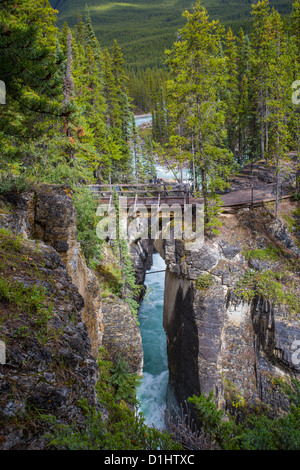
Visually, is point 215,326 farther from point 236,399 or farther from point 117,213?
point 117,213

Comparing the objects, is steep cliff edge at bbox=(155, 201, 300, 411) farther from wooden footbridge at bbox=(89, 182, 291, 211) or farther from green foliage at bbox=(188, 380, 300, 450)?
green foliage at bbox=(188, 380, 300, 450)

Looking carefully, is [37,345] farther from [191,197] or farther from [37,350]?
[191,197]

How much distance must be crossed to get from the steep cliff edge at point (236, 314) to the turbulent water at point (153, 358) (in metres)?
1.59

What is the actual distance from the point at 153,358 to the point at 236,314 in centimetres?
906

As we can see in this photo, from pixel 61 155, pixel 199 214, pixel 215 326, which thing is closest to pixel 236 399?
pixel 215 326

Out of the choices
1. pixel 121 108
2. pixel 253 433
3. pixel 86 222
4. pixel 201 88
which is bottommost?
pixel 253 433

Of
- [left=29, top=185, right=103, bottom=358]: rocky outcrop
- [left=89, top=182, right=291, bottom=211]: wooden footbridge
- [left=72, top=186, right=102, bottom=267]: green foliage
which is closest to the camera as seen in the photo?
[left=29, top=185, right=103, bottom=358]: rocky outcrop

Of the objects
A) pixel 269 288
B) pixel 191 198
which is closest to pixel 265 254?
pixel 269 288

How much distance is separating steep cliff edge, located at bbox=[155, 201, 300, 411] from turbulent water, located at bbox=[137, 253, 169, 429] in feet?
5.22

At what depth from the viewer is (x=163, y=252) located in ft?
51.2

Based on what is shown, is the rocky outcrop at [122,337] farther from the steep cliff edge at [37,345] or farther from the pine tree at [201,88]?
the steep cliff edge at [37,345]

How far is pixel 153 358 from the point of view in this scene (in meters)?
19.4

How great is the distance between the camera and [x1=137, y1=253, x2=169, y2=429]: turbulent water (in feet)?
52.8

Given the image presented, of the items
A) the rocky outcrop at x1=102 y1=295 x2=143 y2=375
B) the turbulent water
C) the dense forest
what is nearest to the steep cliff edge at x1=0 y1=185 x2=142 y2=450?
the dense forest
